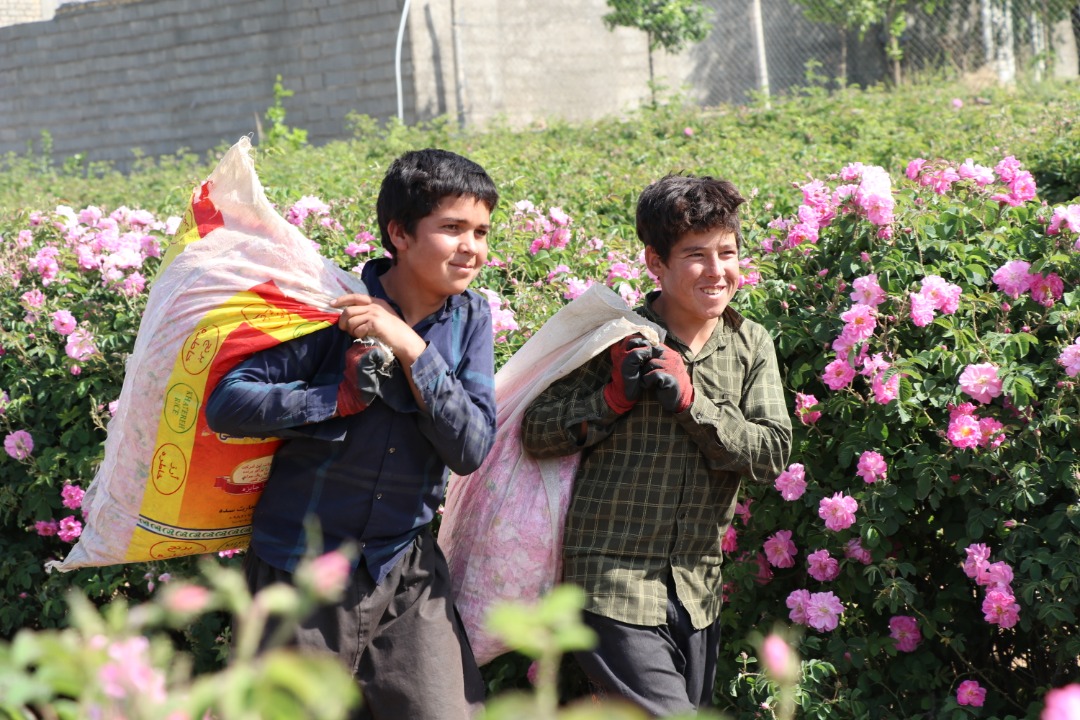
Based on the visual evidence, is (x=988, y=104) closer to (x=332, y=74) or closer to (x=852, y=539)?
(x=852, y=539)

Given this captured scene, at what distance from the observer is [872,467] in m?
2.85

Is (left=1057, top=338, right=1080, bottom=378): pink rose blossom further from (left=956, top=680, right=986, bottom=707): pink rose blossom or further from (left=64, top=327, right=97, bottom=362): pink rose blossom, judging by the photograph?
(left=64, top=327, right=97, bottom=362): pink rose blossom

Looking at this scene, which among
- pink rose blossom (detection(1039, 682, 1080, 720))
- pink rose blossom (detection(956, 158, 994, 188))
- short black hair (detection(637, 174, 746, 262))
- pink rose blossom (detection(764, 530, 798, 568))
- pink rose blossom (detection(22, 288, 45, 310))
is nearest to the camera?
pink rose blossom (detection(1039, 682, 1080, 720))

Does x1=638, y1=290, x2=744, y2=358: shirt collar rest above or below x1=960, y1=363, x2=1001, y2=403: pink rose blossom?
above

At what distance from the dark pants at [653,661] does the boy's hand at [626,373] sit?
41 centimetres

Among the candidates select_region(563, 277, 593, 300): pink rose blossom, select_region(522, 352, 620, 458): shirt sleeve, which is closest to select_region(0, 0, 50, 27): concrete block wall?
select_region(563, 277, 593, 300): pink rose blossom

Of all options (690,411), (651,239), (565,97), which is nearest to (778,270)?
(651,239)

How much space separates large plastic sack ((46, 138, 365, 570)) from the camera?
2527mm

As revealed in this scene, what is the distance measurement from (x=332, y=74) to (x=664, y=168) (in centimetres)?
974

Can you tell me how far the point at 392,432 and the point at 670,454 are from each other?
0.61 meters

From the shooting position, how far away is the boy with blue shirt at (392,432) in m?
2.40

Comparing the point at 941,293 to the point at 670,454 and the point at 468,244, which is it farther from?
the point at 468,244

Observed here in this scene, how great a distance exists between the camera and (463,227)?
2559 millimetres

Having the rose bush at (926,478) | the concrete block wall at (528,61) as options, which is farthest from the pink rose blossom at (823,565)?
the concrete block wall at (528,61)
